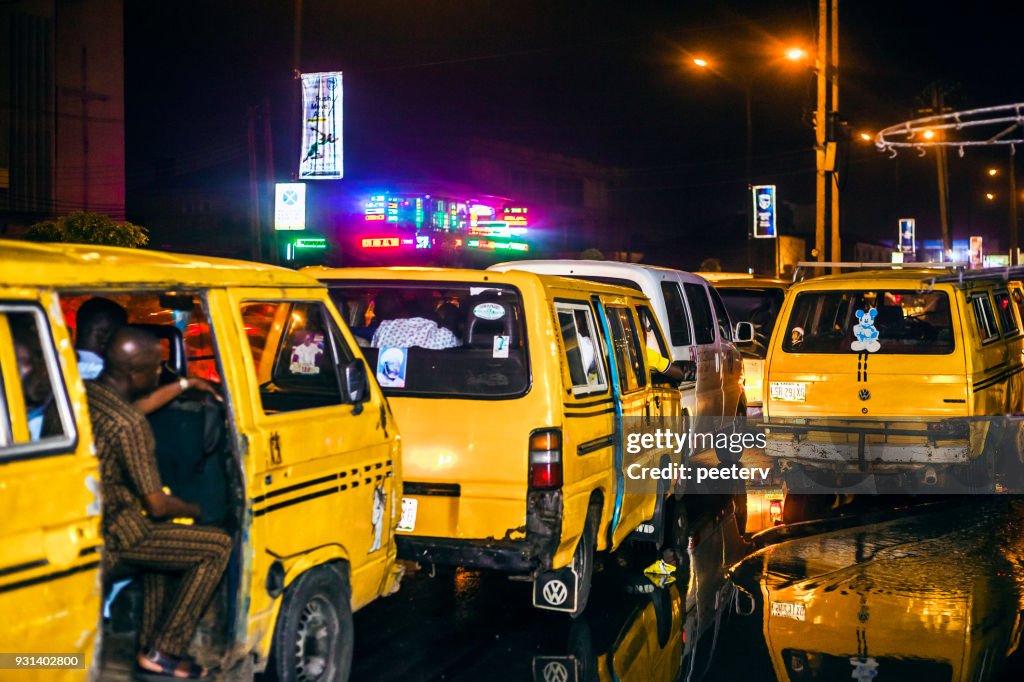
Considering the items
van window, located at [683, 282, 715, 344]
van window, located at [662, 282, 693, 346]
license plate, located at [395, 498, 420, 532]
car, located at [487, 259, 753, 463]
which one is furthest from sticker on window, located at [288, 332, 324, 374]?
van window, located at [683, 282, 715, 344]

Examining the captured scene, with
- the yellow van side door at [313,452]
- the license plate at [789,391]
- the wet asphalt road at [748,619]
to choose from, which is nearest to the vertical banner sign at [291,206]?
the license plate at [789,391]

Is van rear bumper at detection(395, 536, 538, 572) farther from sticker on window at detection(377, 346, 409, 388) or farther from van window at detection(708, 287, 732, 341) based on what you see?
van window at detection(708, 287, 732, 341)

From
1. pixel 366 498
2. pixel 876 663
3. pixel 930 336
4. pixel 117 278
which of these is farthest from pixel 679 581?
pixel 117 278

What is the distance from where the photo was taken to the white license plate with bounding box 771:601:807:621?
6.96 meters

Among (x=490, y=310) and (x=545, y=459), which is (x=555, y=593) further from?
(x=490, y=310)

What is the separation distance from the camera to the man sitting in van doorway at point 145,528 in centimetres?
414

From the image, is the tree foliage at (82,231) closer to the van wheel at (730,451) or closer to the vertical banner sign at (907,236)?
the van wheel at (730,451)

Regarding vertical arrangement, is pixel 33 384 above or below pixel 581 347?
below

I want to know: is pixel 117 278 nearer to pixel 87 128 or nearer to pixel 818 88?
pixel 818 88

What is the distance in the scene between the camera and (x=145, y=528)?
13.9 feet

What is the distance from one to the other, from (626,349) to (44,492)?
4949 mm

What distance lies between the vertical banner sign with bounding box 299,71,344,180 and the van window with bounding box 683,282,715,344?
48.0 ft

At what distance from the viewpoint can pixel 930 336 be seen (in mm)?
10562

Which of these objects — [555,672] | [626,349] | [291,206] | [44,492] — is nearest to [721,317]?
[626,349]
